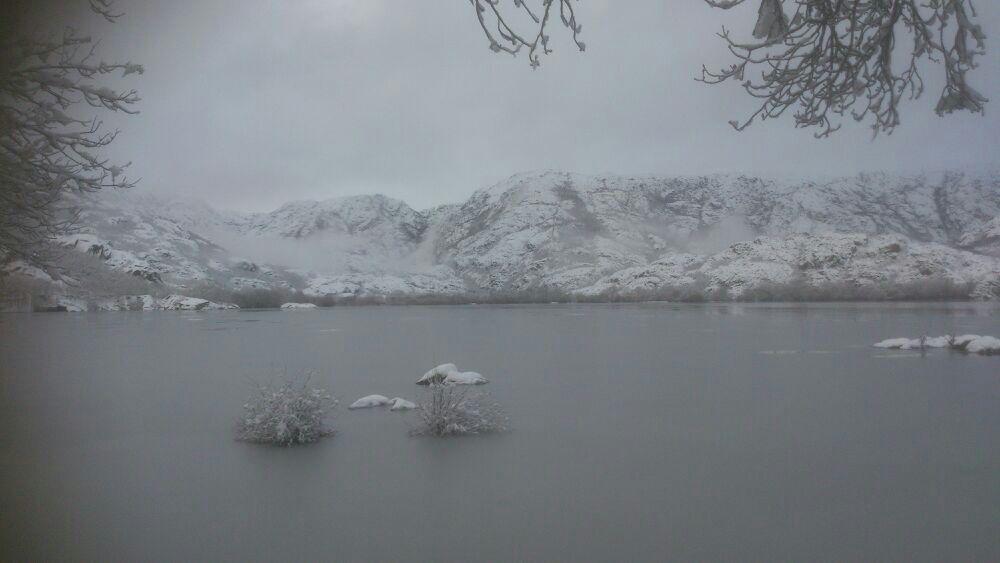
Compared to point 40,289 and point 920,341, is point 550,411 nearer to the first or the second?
A: point 40,289

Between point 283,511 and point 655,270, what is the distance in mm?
127603

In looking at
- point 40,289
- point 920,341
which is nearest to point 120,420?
point 40,289

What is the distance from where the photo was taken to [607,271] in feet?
500

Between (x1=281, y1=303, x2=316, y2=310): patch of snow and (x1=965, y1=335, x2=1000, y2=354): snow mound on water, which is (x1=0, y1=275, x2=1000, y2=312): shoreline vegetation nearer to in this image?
(x1=281, y1=303, x2=316, y2=310): patch of snow

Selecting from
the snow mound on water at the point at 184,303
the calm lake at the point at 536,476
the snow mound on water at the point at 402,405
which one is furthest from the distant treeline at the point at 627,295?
the calm lake at the point at 536,476

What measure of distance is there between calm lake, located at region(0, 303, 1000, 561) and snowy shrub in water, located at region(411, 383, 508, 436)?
0.32 metres

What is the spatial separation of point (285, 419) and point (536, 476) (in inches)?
152

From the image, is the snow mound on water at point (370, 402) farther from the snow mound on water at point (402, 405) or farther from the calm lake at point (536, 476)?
the calm lake at point (536, 476)

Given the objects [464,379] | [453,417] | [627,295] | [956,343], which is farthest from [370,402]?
[627,295]

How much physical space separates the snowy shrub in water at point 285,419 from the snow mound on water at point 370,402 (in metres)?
2.88

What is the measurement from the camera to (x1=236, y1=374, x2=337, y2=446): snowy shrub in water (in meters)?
9.25

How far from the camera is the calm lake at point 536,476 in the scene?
558 centimetres

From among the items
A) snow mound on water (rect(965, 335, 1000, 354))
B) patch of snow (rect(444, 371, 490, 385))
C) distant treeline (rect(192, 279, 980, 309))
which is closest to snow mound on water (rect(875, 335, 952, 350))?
snow mound on water (rect(965, 335, 1000, 354))

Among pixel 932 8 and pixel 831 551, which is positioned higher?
pixel 932 8
